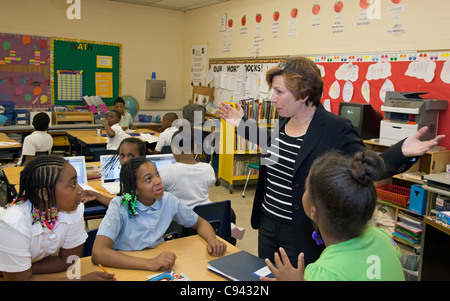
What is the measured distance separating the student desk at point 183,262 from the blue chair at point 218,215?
36 cm

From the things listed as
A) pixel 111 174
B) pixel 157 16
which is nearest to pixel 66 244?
pixel 111 174

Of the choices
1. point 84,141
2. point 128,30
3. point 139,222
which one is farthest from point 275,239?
point 128,30

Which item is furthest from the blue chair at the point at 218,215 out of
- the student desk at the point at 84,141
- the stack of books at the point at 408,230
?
the student desk at the point at 84,141

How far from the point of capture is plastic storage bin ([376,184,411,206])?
3873 mm

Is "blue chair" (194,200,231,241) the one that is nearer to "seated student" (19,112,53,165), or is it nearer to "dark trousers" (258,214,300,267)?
"dark trousers" (258,214,300,267)

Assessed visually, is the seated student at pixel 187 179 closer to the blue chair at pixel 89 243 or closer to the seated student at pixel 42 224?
the blue chair at pixel 89 243

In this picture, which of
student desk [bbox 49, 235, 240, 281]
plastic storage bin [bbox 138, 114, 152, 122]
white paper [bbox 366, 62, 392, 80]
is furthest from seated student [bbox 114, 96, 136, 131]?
student desk [bbox 49, 235, 240, 281]

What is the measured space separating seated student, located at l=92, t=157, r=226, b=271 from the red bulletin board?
9.60 ft

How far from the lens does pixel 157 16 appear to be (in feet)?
25.3

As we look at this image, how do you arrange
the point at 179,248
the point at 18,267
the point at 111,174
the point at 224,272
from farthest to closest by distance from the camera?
the point at 111,174, the point at 179,248, the point at 224,272, the point at 18,267

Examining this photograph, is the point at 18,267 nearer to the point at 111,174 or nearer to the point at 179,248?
the point at 179,248

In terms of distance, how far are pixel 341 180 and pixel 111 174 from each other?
7.79ft

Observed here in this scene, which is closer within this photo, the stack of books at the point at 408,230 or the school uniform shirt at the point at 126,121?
the stack of books at the point at 408,230

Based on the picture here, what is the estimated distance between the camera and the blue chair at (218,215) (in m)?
2.37
